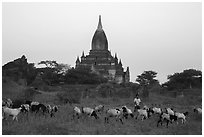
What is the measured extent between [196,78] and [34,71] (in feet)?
57.8

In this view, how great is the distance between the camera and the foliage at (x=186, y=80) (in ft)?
92.3

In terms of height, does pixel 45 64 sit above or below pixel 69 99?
above

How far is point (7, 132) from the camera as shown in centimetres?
647

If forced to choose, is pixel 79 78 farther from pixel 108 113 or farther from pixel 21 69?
pixel 108 113

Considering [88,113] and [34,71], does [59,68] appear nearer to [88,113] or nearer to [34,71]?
[34,71]

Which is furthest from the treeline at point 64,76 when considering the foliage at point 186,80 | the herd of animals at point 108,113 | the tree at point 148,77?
the herd of animals at point 108,113

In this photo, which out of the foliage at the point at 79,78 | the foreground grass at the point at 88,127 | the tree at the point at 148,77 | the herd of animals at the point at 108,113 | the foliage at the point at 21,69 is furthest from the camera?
the tree at the point at 148,77

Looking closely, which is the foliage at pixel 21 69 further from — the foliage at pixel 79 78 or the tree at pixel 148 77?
the tree at pixel 148 77

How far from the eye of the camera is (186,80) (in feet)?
94.5

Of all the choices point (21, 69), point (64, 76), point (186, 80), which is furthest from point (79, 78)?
point (186, 80)

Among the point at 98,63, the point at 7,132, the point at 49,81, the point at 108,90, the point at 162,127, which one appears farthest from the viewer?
the point at 98,63

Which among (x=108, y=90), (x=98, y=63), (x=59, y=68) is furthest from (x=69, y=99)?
(x=98, y=63)

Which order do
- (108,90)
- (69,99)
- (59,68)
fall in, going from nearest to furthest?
(69,99)
(108,90)
(59,68)

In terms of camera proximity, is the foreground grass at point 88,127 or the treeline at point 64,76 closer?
the foreground grass at point 88,127
